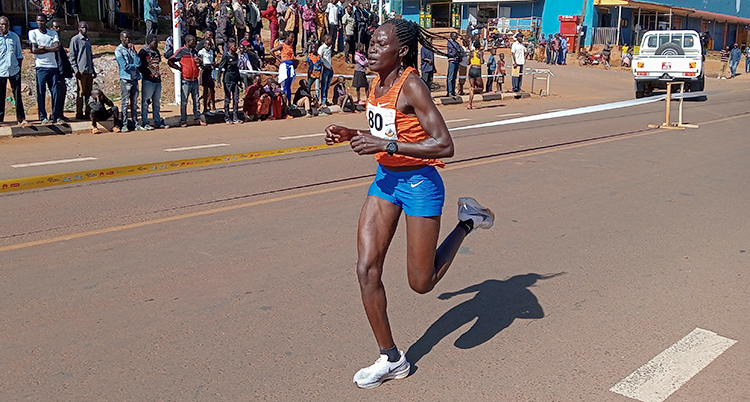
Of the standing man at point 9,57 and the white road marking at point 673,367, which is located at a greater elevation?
the standing man at point 9,57

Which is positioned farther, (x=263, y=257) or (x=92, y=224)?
(x=92, y=224)

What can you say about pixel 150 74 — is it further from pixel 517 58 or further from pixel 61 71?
pixel 517 58

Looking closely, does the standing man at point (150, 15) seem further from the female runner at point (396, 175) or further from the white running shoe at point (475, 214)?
the female runner at point (396, 175)

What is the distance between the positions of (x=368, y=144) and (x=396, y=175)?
314mm

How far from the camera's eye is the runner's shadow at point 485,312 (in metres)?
4.27

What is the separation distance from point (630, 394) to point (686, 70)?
74.1 ft

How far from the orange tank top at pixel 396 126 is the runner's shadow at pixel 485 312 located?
111 cm

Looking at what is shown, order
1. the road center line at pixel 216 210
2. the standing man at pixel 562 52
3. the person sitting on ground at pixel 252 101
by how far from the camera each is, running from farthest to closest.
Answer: the standing man at pixel 562 52, the person sitting on ground at pixel 252 101, the road center line at pixel 216 210

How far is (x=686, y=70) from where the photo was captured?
78.0 feet

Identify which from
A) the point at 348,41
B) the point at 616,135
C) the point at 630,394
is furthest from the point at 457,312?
the point at 348,41

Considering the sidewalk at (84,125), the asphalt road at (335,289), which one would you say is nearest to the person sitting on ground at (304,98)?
the sidewalk at (84,125)

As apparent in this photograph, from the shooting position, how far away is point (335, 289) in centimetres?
509

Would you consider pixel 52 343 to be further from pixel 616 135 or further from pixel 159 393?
→ pixel 616 135

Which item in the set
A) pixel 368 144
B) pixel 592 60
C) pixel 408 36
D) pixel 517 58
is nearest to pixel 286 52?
pixel 517 58
